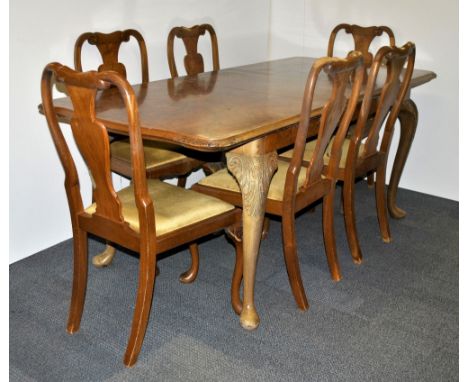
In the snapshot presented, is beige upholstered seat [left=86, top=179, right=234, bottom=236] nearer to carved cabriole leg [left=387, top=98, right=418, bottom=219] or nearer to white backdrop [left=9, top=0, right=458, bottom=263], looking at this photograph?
white backdrop [left=9, top=0, right=458, bottom=263]

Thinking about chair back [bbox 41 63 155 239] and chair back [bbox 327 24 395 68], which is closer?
chair back [bbox 41 63 155 239]

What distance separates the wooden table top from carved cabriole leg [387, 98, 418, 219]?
13 cm

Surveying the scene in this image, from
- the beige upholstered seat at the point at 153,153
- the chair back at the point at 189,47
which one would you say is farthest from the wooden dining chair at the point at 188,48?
the beige upholstered seat at the point at 153,153

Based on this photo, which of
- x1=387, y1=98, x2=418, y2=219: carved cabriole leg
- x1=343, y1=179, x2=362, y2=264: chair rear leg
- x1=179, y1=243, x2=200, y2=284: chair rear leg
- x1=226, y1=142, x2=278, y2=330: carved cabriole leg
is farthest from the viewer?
x1=387, y1=98, x2=418, y2=219: carved cabriole leg

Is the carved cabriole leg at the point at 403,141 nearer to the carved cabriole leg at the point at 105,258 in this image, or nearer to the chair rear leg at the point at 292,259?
the chair rear leg at the point at 292,259

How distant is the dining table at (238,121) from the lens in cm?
194

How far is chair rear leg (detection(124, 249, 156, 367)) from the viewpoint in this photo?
1.94m

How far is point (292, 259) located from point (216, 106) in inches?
25.4

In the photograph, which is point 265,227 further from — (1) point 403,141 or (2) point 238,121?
(2) point 238,121

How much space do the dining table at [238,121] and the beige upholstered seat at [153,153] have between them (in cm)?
27

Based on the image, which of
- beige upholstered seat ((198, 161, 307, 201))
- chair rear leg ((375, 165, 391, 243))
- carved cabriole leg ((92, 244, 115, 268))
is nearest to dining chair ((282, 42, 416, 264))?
chair rear leg ((375, 165, 391, 243))

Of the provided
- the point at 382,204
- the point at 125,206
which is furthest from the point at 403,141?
the point at 125,206

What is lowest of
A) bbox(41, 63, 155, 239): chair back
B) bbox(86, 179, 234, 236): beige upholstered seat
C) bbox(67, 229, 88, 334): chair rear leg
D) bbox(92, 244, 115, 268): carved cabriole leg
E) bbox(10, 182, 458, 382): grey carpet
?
bbox(10, 182, 458, 382): grey carpet
